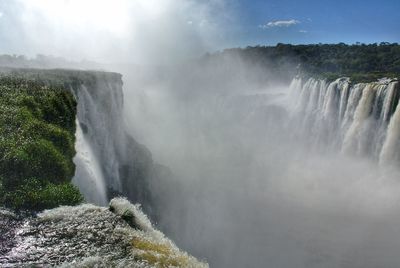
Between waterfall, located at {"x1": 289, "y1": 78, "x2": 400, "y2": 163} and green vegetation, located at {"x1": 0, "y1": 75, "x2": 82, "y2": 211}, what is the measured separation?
131ft

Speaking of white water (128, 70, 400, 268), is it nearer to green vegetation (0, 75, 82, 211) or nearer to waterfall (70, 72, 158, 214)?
waterfall (70, 72, 158, 214)

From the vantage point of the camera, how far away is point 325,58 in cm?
13325

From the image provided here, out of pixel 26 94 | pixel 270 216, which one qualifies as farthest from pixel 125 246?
pixel 270 216

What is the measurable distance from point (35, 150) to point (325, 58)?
125 meters

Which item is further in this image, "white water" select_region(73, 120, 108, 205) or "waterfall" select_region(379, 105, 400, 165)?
"waterfall" select_region(379, 105, 400, 165)

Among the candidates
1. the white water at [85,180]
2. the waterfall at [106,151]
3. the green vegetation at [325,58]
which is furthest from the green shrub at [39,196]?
the green vegetation at [325,58]

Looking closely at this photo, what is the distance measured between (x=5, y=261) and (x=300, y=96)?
75164mm

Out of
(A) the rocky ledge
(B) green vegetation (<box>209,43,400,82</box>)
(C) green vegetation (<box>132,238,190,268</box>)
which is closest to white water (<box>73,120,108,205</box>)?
(A) the rocky ledge

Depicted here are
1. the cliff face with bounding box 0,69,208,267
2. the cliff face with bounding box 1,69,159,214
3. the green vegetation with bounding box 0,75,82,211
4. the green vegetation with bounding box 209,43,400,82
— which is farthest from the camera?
the green vegetation with bounding box 209,43,400,82

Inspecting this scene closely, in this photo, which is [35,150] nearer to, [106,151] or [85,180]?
[85,180]

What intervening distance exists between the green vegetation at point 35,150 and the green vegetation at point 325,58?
98282 mm

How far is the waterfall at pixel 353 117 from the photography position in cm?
5194

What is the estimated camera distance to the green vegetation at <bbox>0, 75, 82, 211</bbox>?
54.4 feet

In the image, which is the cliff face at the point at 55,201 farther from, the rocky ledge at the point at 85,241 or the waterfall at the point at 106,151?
the waterfall at the point at 106,151
